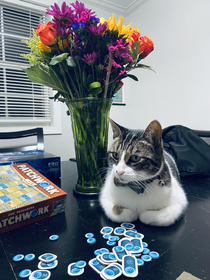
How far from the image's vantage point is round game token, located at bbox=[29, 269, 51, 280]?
31cm

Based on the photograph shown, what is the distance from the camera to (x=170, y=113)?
6.44 ft

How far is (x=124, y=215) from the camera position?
0.50 m

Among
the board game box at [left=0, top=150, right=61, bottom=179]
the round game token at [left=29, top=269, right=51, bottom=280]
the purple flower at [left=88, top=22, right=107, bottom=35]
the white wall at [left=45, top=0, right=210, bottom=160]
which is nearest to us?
the round game token at [left=29, top=269, right=51, bottom=280]

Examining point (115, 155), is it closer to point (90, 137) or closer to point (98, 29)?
point (90, 137)

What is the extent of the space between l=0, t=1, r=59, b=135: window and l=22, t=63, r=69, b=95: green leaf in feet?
4.74

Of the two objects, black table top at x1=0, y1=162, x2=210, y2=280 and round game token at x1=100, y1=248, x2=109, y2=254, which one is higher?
round game token at x1=100, y1=248, x2=109, y2=254

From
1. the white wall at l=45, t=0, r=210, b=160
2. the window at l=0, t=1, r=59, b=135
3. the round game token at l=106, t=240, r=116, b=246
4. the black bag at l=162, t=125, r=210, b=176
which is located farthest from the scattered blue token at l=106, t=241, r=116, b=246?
Answer: the window at l=0, t=1, r=59, b=135

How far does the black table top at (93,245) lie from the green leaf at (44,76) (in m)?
0.41

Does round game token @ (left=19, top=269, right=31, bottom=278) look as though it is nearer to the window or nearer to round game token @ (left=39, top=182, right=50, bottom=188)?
round game token @ (left=39, top=182, right=50, bottom=188)

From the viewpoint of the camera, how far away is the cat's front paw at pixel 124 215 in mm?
500

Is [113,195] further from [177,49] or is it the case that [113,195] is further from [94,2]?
[94,2]

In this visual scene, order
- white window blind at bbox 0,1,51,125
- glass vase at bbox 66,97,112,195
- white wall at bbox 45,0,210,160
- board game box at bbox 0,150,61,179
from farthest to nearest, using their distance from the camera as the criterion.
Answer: white window blind at bbox 0,1,51,125, white wall at bbox 45,0,210,160, board game box at bbox 0,150,61,179, glass vase at bbox 66,97,112,195

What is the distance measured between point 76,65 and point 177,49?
1.66 metres

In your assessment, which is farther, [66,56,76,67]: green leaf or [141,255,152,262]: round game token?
[66,56,76,67]: green leaf
